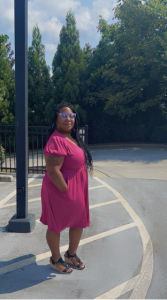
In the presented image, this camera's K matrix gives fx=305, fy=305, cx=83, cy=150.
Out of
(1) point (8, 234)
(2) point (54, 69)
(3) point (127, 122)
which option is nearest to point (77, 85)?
Answer: (2) point (54, 69)

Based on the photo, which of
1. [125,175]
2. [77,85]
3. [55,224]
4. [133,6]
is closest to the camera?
[55,224]

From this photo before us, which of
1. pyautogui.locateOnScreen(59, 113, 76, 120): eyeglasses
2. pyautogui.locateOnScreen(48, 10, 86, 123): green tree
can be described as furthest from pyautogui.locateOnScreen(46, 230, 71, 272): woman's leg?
pyautogui.locateOnScreen(48, 10, 86, 123): green tree

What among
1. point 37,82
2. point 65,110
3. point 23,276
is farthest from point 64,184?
point 37,82

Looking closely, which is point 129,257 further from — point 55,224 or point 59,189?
point 59,189

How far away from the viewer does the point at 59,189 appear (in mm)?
2998

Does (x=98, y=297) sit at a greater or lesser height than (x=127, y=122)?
lesser

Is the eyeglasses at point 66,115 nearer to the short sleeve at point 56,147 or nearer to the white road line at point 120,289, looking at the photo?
the short sleeve at point 56,147

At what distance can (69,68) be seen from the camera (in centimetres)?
1834

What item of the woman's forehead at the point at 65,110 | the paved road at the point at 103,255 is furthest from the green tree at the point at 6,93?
the woman's forehead at the point at 65,110

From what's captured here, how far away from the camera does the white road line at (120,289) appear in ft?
9.40

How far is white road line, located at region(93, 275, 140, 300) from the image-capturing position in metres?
2.87

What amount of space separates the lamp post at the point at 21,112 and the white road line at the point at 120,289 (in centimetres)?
168

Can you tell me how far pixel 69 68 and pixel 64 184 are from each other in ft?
53.4

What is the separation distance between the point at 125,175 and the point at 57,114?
605 centimetres
